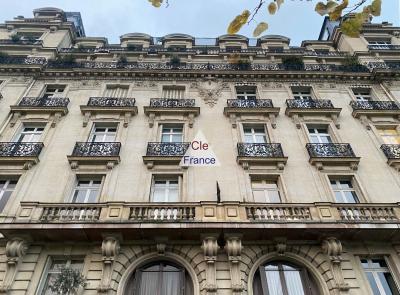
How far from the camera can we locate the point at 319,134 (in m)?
14.7

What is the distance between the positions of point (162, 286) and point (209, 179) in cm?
437

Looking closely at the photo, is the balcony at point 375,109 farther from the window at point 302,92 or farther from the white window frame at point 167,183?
the white window frame at point 167,183

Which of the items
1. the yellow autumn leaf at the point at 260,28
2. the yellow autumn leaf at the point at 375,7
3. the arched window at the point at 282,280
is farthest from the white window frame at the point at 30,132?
the yellow autumn leaf at the point at 375,7

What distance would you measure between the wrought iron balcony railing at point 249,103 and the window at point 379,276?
8443 millimetres

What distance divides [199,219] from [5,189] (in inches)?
306

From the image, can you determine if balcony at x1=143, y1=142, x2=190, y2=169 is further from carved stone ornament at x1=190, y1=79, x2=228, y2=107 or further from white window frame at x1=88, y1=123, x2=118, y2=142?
carved stone ornament at x1=190, y1=79, x2=228, y2=107

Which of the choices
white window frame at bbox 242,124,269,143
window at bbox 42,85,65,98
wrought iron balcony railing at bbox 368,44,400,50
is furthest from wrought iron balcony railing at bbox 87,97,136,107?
wrought iron balcony railing at bbox 368,44,400,50

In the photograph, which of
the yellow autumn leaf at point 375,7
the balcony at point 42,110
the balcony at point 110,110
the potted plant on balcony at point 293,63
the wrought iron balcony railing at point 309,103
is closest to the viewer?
the yellow autumn leaf at point 375,7

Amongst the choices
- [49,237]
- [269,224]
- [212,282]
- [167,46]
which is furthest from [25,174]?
[167,46]

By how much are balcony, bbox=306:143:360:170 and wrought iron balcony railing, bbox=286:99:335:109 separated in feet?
9.01

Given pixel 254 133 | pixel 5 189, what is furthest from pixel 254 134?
pixel 5 189

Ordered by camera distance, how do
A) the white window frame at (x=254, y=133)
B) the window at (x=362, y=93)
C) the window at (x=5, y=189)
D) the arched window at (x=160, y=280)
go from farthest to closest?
1. the window at (x=362, y=93)
2. the white window frame at (x=254, y=133)
3. the window at (x=5, y=189)
4. the arched window at (x=160, y=280)

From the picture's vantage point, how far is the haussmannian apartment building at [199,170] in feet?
30.3

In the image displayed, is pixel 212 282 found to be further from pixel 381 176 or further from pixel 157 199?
pixel 381 176
